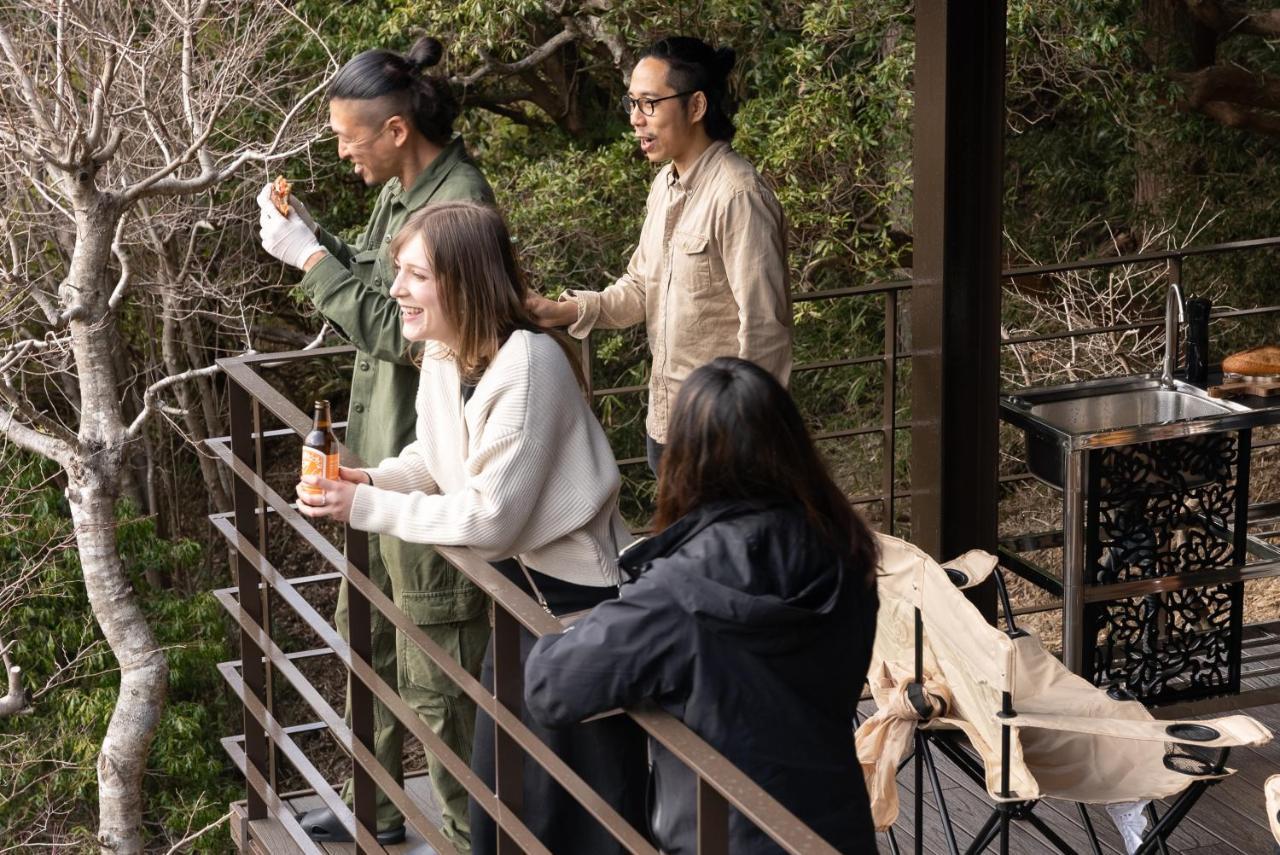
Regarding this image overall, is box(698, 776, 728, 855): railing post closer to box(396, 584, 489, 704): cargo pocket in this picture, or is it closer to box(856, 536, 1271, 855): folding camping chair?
box(856, 536, 1271, 855): folding camping chair

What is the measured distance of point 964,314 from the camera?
3.90m

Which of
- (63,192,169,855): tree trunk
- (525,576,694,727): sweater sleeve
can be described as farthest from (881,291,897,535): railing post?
(63,192,169,855): tree trunk

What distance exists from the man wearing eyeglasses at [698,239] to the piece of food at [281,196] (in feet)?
1.88

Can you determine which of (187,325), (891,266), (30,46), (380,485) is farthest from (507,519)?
(187,325)

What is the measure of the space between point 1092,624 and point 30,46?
9.55m

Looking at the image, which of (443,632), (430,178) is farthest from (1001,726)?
(430,178)

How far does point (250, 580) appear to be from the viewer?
11.0 feet

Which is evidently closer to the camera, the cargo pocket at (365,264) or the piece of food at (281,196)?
the piece of food at (281,196)

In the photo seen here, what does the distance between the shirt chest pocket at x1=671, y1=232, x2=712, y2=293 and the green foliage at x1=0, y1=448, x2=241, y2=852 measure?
31.5 ft

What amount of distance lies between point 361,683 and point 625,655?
3.01 feet

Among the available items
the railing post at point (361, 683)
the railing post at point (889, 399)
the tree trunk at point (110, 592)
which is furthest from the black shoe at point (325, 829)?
the tree trunk at point (110, 592)

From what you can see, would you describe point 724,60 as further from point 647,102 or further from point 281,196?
point 281,196

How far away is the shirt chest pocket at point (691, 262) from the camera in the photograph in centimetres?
355

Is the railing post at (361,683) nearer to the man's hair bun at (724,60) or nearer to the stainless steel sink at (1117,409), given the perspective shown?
the man's hair bun at (724,60)
